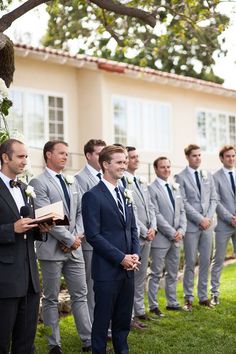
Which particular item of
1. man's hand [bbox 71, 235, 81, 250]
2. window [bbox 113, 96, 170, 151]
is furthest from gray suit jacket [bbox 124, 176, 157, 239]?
window [bbox 113, 96, 170, 151]

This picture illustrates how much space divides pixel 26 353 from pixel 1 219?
1302 millimetres

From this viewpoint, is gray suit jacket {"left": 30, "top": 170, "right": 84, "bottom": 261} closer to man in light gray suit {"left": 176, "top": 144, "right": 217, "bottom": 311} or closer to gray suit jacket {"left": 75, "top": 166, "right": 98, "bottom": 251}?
gray suit jacket {"left": 75, "top": 166, "right": 98, "bottom": 251}

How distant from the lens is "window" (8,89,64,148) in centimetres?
1953

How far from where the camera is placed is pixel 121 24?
1455 centimetres

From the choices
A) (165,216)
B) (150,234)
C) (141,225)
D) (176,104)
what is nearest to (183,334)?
(150,234)

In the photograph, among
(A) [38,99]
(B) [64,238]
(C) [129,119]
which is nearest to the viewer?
(B) [64,238]

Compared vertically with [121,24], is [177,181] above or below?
below

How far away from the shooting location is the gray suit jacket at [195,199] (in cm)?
1114

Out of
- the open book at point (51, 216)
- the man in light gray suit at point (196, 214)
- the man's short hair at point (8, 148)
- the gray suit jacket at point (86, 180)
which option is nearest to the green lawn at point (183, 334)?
the man in light gray suit at point (196, 214)

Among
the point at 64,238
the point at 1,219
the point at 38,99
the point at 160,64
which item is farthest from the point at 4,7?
the point at 160,64

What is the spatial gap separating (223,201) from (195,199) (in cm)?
70

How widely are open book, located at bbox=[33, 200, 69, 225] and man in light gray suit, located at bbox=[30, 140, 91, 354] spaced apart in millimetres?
1321

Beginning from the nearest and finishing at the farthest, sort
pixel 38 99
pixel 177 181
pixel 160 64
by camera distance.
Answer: pixel 177 181 < pixel 38 99 < pixel 160 64

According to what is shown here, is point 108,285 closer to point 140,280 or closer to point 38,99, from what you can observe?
point 140,280
